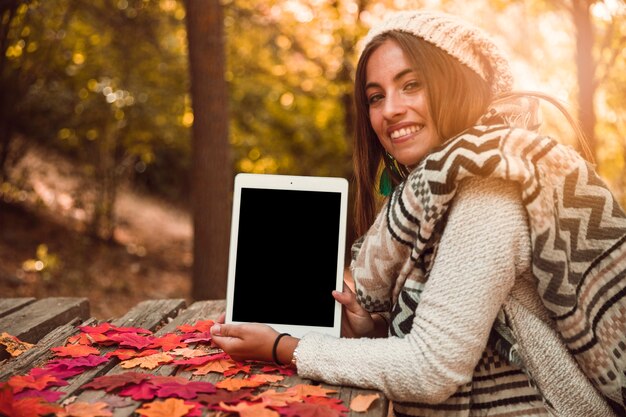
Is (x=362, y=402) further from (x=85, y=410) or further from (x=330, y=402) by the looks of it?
(x=85, y=410)

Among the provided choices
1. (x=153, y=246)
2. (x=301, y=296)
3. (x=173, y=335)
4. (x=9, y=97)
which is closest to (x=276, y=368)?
(x=301, y=296)

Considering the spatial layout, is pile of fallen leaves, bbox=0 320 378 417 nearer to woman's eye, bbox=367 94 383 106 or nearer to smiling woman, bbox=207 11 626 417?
smiling woman, bbox=207 11 626 417

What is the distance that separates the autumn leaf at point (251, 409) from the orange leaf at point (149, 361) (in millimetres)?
453

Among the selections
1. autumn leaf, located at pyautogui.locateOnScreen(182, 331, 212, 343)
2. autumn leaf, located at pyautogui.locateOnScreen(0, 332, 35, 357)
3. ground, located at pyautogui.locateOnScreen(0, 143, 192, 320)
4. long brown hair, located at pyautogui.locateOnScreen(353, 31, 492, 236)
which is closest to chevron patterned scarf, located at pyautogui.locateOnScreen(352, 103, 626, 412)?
long brown hair, located at pyautogui.locateOnScreen(353, 31, 492, 236)

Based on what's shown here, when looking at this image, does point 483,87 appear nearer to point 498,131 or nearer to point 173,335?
point 498,131

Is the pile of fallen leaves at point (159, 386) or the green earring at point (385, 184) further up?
the green earring at point (385, 184)

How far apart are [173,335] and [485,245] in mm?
1285

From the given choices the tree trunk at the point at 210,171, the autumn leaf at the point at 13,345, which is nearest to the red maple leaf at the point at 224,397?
the autumn leaf at the point at 13,345

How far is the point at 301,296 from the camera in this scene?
7.98 feet

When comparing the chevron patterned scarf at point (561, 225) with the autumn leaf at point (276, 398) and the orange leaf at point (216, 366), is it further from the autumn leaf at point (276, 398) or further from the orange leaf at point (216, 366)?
the orange leaf at point (216, 366)

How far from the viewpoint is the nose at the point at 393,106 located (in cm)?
244

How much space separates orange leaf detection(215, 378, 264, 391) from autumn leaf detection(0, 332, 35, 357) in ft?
2.94

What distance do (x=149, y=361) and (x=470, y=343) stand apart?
1.04 meters

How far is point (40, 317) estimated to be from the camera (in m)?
2.93
